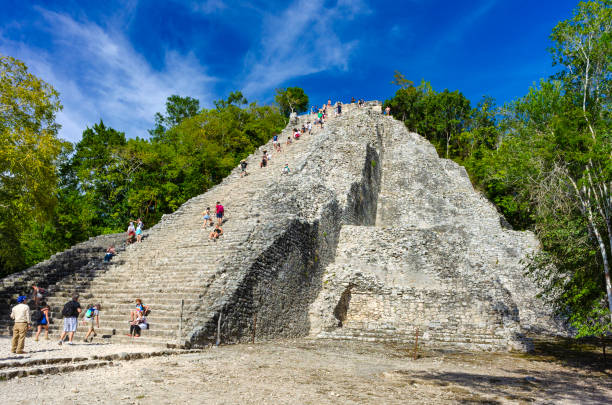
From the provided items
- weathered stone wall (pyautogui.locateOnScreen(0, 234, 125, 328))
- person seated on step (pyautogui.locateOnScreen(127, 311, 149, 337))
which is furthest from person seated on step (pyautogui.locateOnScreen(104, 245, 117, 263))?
person seated on step (pyautogui.locateOnScreen(127, 311, 149, 337))

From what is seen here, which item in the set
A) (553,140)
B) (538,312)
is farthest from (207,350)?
(538,312)

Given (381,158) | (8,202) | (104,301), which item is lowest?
(104,301)

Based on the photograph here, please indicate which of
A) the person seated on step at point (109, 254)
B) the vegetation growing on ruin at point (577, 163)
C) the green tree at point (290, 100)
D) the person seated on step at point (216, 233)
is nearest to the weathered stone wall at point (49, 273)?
the person seated on step at point (109, 254)

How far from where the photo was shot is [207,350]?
907cm

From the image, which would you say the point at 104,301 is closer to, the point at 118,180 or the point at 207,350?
the point at 207,350

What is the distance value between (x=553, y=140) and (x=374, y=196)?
1618 cm

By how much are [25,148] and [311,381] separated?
11.5 m

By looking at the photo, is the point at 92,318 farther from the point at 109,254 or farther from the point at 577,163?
the point at 577,163

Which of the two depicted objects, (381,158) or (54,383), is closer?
(54,383)

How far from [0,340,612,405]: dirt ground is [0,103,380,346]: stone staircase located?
4.77 feet

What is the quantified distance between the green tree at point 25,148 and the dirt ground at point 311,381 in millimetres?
8355

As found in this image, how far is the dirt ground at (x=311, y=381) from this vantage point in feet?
17.6

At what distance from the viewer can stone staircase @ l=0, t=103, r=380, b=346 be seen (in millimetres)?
9969

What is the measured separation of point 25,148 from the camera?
12375mm
